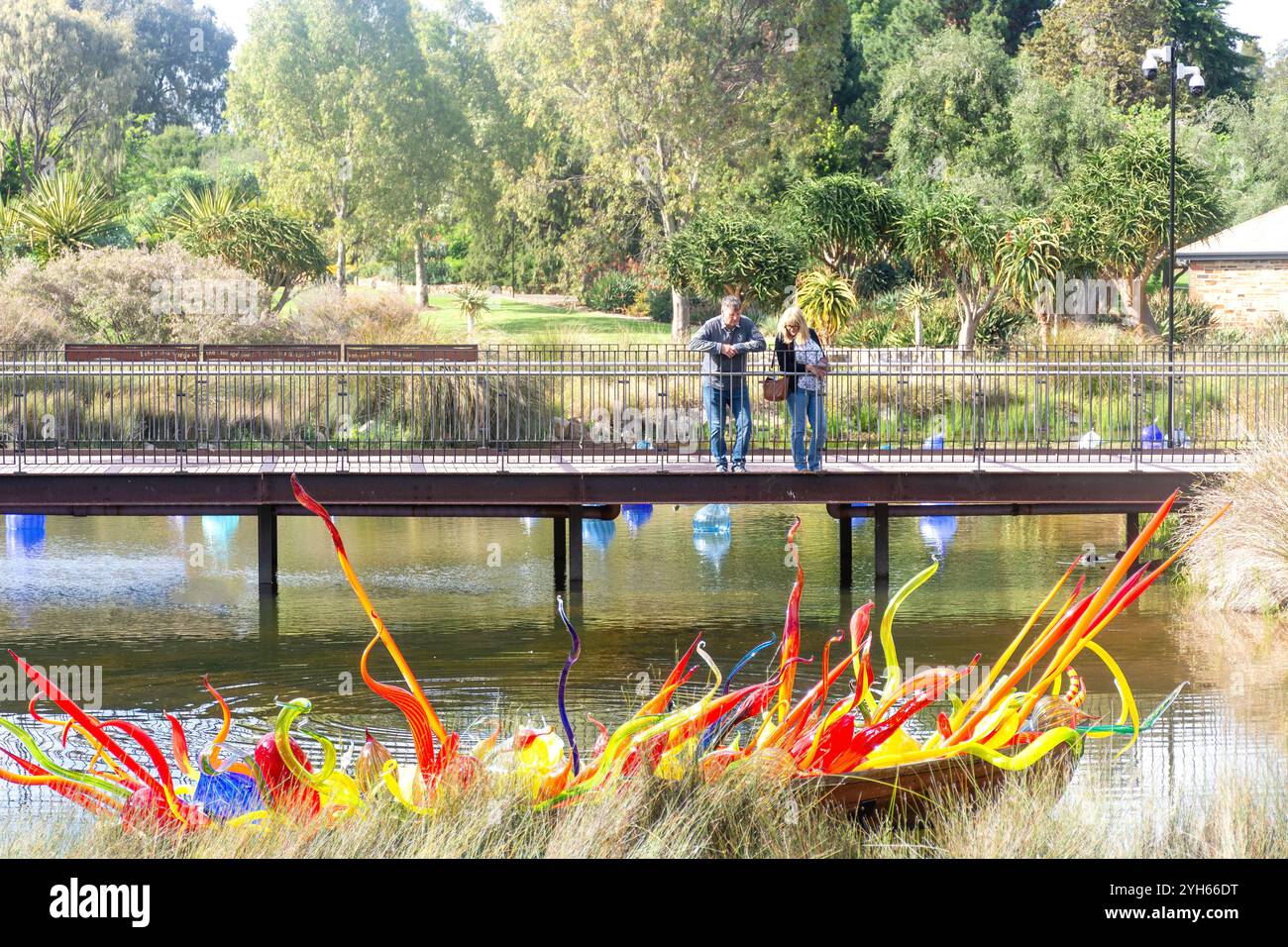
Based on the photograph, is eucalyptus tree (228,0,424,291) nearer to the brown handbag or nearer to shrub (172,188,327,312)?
shrub (172,188,327,312)

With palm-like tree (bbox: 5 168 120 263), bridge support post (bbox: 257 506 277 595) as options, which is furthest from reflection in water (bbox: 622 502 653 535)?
palm-like tree (bbox: 5 168 120 263)

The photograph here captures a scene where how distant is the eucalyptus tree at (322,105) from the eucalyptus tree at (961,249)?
1940 centimetres

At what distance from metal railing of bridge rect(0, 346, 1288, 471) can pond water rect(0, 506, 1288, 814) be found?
4.33 feet

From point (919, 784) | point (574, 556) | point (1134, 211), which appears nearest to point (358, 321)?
point (574, 556)

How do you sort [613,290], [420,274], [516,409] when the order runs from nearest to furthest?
1. [516,409]
2. [613,290]
3. [420,274]

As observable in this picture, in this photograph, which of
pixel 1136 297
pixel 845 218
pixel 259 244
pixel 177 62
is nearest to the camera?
pixel 259 244

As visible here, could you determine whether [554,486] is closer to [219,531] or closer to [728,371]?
[728,371]

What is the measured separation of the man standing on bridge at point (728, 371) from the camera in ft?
52.4

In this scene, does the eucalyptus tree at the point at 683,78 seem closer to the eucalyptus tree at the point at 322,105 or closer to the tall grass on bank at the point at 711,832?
the eucalyptus tree at the point at 322,105

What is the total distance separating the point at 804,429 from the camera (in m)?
16.1

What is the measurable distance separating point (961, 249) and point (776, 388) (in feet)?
55.3

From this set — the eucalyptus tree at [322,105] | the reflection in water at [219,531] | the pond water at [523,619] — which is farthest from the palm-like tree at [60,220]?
the eucalyptus tree at [322,105]

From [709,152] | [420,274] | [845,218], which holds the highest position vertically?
[709,152]

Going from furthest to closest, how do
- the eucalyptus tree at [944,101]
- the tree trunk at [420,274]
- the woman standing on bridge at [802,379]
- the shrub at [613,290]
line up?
the tree trunk at [420,274] → the shrub at [613,290] → the eucalyptus tree at [944,101] → the woman standing on bridge at [802,379]
